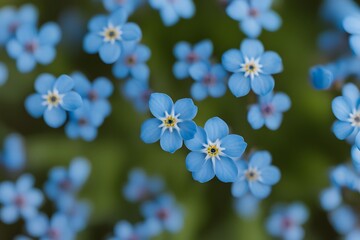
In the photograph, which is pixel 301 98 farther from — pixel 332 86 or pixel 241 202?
pixel 241 202

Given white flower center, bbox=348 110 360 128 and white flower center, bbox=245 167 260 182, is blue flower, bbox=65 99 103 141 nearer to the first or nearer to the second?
white flower center, bbox=245 167 260 182

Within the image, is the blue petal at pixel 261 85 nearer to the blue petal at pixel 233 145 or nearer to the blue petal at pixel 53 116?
the blue petal at pixel 233 145

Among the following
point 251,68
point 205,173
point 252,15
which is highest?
point 252,15

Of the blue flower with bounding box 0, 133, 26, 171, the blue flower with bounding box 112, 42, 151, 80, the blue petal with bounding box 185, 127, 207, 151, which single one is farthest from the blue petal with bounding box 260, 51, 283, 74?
the blue flower with bounding box 0, 133, 26, 171

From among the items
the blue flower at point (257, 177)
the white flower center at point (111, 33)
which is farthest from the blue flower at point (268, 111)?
the white flower center at point (111, 33)

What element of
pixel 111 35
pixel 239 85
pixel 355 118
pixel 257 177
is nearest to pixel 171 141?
pixel 239 85

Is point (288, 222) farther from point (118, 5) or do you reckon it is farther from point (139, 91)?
point (118, 5)
